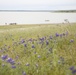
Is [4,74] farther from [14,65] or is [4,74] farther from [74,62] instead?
[74,62]

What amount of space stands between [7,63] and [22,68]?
0.97 ft

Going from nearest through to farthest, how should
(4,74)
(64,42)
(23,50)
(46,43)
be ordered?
(4,74) → (46,43) → (23,50) → (64,42)

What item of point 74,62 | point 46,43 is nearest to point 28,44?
point 46,43

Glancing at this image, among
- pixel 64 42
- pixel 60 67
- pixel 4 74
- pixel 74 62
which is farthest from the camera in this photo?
pixel 64 42

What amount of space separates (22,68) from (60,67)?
67 centimetres

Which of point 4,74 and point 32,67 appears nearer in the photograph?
point 4,74

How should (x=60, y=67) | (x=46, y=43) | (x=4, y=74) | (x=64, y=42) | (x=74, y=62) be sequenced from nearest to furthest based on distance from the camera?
(x=4, y=74)
(x=60, y=67)
(x=74, y=62)
(x=46, y=43)
(x=64, y=42)

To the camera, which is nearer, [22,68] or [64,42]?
[22,68]

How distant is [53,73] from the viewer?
3445mm

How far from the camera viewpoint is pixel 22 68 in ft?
11.7

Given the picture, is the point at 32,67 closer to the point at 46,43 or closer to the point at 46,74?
the point at 46,74

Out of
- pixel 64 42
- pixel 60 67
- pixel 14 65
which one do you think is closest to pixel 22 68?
pixel 14 65

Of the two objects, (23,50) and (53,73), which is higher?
(53,73)

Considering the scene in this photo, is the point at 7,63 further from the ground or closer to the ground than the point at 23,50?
further from the ground
